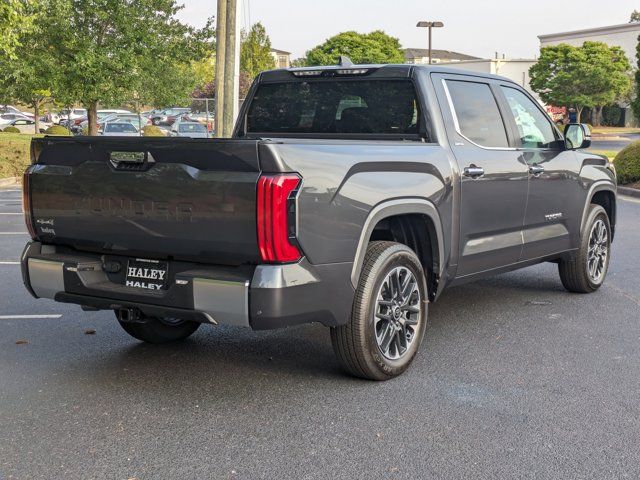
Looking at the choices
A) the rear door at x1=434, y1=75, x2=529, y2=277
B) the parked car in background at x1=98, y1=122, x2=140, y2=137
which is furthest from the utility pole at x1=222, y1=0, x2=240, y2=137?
the parked car in background at x1=98, y1=122, x2=140, y2=137

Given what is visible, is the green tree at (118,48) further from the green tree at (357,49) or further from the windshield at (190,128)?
the green tree at (357,49)

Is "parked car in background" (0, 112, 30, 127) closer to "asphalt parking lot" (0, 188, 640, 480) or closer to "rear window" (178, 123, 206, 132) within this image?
"rear window" (178, 123, 206, 132)

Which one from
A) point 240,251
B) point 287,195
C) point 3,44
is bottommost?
point 240,251

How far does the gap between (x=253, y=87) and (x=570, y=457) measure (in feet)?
12.6

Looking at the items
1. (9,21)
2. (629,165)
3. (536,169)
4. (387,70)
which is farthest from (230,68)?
(387,70)

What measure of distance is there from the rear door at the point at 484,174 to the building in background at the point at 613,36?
77.5m

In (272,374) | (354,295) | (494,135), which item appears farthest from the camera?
(494,135)

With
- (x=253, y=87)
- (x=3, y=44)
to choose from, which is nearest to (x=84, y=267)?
(x=253, y=87)

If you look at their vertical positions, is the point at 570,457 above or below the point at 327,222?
below

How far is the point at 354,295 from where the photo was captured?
179 inches

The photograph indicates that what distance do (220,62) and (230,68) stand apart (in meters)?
1.29

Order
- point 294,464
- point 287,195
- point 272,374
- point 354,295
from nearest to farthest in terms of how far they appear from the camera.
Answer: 1. point 294,464
2. point 287,195
3. point 354,295
4. point 272,374

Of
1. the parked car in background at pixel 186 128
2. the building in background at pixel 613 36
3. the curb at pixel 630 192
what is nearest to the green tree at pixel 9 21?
the curb at pixel 630 192

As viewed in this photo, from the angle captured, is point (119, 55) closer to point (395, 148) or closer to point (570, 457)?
point (395, 148)
